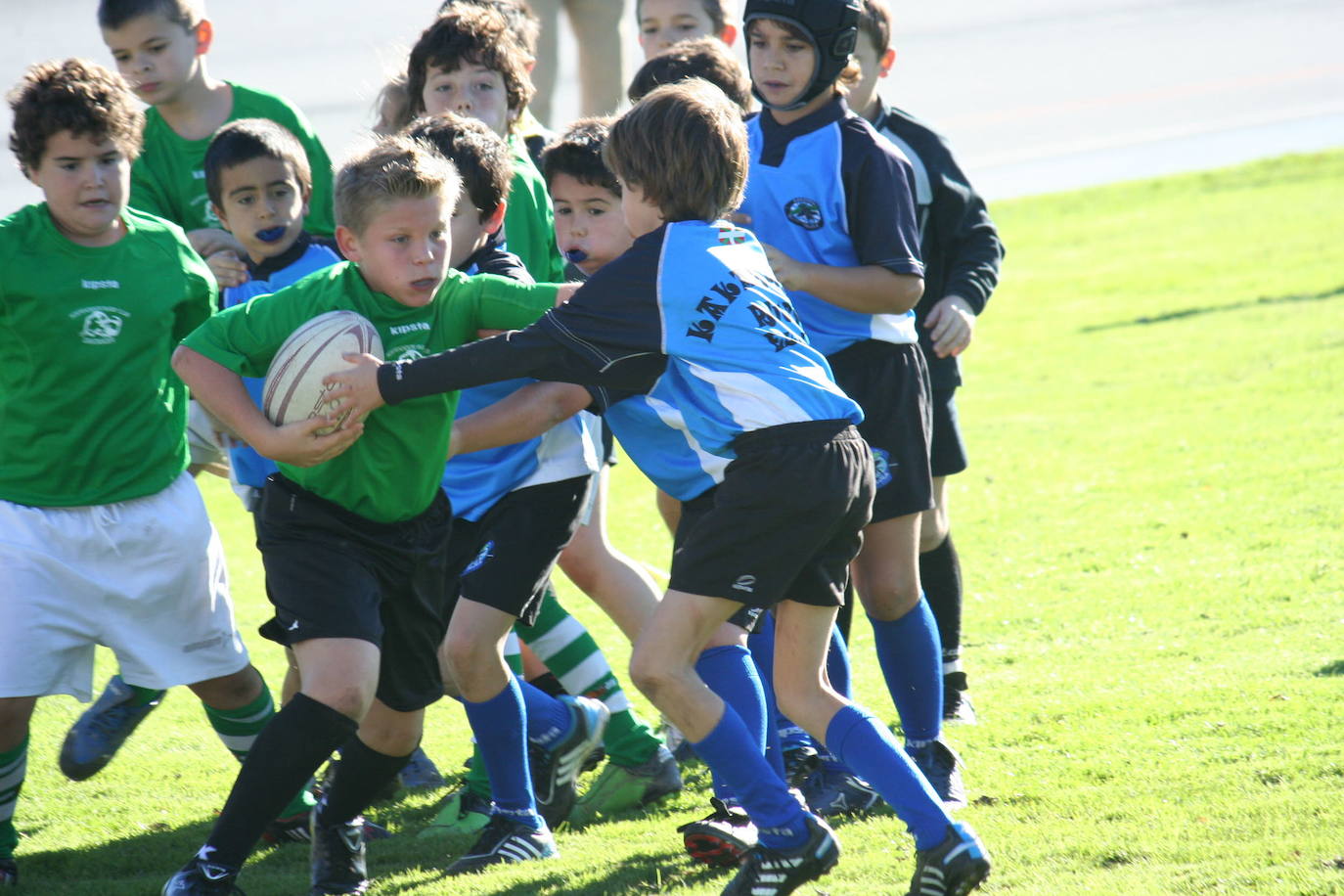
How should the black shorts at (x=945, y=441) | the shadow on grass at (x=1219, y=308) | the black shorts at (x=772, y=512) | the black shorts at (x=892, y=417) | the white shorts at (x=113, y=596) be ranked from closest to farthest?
1. the black shorts at (x=772, y=512)
2. the white shorts at (x=113, y=596)
3. the black shorts at (x=892, y=417)
4. the black shorts at (x=945, y=441)
5. the shadow on grass at (x=1219, y=308)

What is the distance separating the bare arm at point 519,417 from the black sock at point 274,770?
0.74 m

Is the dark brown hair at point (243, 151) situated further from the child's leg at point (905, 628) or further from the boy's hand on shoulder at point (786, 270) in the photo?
the child's leg at point (905, 628)

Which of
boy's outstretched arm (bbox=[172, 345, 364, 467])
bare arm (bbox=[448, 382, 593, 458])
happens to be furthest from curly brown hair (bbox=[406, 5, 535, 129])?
boy's outstretched arm (bbox=[172, 345, 364, 467])

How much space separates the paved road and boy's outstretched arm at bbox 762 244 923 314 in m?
14.3

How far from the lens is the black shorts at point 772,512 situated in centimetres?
354

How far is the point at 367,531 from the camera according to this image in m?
3.94

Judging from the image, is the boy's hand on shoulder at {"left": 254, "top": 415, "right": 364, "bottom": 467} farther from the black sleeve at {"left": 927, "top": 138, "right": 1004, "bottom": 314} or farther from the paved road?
the paved road

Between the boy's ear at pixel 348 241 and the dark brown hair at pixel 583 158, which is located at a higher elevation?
the dark brown hair at pixel 583 158

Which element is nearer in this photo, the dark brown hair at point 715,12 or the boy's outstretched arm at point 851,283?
the boy's outstretched arm at point 851,283

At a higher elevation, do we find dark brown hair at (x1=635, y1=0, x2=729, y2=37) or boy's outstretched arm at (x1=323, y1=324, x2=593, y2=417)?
dark brown hair at (x1=635, y1=0, x2=729, y2=37)

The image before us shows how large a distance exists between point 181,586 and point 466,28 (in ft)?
6.86

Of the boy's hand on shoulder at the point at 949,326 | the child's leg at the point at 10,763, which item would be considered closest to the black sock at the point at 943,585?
the boy's hand on shoulder at the point at 949,326

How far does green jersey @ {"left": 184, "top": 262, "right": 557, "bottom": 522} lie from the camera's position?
3840 millimetres

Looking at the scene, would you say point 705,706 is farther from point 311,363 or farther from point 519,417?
point 311,363
